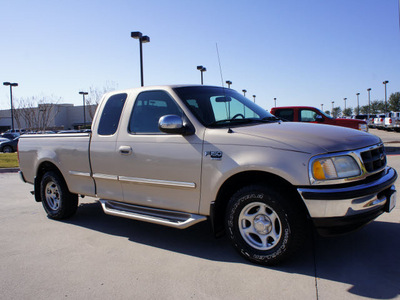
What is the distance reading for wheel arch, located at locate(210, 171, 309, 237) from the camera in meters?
3.36

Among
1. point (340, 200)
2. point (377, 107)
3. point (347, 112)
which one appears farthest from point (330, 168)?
point (347, 112)

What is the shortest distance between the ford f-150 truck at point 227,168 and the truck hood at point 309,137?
0.01 m

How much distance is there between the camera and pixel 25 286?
10.8 feet

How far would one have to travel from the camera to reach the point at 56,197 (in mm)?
5586

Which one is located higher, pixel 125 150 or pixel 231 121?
pixel 231 121

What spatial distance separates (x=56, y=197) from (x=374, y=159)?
455cm

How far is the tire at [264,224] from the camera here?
10.7ft

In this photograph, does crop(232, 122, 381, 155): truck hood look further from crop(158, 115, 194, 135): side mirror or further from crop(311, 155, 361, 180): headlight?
crop(158, 115, 194, 135): side mirror

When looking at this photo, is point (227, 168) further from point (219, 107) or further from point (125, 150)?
point (125, 150)

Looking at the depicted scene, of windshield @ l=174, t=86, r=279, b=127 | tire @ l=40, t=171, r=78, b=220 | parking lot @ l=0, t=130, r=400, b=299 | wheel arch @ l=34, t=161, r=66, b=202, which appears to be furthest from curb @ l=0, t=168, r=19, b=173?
windshield @ l=174, t=86, r=279, b=127

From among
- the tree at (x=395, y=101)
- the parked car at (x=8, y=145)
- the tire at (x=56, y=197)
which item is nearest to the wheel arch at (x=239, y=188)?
the tire at (x=56, y=197)

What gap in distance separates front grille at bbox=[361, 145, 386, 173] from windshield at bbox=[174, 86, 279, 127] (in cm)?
129

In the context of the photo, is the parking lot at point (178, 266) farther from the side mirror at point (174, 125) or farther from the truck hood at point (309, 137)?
the side mirror at point (174, 125)

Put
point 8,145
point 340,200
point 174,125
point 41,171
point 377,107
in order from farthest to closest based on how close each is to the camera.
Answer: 1. point 377,107
2. point 8,145
3. point 41,171
4. point 174,125
5. point 340,200
